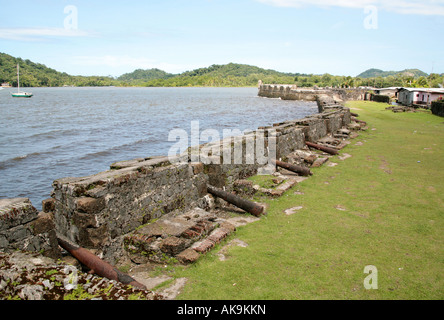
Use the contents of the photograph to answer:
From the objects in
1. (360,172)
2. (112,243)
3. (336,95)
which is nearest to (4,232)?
(112,243)

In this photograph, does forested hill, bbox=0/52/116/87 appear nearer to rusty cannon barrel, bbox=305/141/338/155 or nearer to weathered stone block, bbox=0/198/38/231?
rusty cannon barrel, bbox=305/141/338/155

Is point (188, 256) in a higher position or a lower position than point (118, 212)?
lower

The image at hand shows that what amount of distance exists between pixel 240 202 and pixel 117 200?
2948 millimetres

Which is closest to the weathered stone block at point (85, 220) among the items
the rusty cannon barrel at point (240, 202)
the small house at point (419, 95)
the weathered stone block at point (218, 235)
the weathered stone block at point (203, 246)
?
the weathered stone block at point (203, 246)

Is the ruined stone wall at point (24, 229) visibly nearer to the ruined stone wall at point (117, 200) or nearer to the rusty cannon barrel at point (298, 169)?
the ruined stone wall at point (117, 200)

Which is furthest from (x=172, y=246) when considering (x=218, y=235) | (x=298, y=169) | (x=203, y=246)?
(x=298, y=169)

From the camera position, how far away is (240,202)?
7523mm

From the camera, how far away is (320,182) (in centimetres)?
958

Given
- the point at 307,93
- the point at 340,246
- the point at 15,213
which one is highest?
the point at 307,93

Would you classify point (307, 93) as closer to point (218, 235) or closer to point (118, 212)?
point (218, 235)

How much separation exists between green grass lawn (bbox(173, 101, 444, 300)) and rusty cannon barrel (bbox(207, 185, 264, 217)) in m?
0.31

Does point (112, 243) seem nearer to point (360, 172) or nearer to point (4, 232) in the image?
point (4, 232)

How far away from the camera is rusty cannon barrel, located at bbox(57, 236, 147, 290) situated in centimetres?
441

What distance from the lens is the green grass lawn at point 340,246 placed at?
4.54 meters
